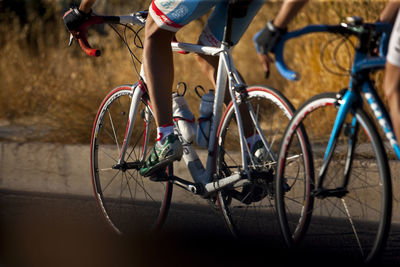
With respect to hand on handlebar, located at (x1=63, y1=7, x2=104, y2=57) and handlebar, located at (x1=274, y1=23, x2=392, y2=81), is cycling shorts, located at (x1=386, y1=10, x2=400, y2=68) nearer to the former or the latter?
handlebar, located at (x1=274, y1=23, x2=392, y2=81)

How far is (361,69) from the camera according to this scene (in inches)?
132

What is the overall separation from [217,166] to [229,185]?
0.57 ft

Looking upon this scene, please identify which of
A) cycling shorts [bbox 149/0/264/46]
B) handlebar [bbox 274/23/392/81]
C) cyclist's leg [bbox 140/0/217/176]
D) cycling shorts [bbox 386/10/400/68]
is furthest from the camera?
cyclist's leg [bbox 140/0/217/176]

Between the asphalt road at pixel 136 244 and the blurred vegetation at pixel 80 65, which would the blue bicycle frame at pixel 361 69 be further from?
the blurred vegetation at pixel 80 65

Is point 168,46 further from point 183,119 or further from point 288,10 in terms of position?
point 288,10

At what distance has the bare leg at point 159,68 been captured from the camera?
4.25m

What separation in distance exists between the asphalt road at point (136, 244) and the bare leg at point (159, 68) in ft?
2.29

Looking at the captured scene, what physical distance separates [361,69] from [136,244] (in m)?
1.80

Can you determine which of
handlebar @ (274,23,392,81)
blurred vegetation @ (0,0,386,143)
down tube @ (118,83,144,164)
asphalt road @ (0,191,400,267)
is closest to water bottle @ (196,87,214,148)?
down tube @ (118,83,144,164)

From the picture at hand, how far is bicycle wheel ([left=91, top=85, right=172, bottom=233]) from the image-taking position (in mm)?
4785

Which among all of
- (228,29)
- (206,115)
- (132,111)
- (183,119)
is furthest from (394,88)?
(132,111)

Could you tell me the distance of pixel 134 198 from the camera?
17.1 feet

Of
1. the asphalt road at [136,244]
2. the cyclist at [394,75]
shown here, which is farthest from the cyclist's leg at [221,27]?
the cyclist at [394,75]

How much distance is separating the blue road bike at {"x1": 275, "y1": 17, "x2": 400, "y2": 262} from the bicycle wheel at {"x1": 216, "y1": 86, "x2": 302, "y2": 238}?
5.2 inches
